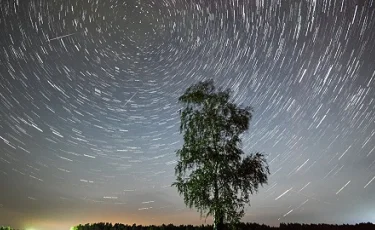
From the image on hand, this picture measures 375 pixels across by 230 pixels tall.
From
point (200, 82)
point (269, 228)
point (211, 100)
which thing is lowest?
point (269, 228)

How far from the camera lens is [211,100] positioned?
88.2ft

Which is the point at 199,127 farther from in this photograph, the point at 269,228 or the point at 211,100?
the point at 269,228

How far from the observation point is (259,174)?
24.9 m

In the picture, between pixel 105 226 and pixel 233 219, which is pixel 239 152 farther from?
pixel 105 226

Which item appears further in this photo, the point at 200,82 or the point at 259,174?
the point at 200,82

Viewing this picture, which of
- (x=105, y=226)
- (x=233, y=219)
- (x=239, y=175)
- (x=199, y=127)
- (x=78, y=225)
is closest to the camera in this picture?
(x=233, y=219)

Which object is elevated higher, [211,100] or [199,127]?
[211,100]

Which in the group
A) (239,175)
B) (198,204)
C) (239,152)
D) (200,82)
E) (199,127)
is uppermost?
(200,82)

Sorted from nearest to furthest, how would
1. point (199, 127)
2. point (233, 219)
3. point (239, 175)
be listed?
point (233, 219)
point (239, 175)
point (199, 127)

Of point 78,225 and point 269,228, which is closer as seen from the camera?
point 269,228

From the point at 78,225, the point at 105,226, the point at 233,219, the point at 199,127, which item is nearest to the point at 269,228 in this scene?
the point at 233,219

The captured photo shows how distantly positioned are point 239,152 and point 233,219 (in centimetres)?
489

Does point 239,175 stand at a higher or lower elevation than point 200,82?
lower

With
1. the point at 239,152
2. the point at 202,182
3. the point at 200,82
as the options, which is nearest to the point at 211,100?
the point at 200,82
